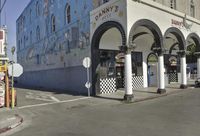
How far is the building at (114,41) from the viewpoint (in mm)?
19250

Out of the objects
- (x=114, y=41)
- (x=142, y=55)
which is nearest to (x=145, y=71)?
(x=142, y=55)

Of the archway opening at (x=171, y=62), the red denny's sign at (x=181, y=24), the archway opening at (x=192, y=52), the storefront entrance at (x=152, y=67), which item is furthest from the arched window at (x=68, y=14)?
the archway opening at (x=192, y=52)

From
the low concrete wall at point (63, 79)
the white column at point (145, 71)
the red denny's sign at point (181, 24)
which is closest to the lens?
the red denny's sign at point (181, 24)

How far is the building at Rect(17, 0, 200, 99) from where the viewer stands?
1925 centimetres

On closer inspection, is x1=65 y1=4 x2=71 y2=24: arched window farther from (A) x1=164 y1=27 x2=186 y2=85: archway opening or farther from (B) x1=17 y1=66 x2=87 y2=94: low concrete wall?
(A) x1=164 y1=27 x2=186 y2=85: archway opening

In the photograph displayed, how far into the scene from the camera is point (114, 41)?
933 inches

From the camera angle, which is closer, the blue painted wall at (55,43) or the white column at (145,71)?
the blue painted wall at (55,43)

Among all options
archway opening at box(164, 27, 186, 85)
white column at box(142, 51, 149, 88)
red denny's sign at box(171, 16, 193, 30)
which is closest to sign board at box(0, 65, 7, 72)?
white column at box(142, 51, 149, 88)

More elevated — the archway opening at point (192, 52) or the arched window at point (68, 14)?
the arched window at point (68, 14)

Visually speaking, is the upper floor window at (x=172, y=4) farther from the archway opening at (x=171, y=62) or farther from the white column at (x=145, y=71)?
the white column at (x=145, y=71)

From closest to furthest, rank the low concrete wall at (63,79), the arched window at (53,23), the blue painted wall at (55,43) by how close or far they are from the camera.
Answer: the blue painted wall at (55,43)
the low concrete wall at (63,79)
the arched window at (53,23)

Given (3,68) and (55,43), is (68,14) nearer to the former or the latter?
(55,43)

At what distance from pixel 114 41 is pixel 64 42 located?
6547 mm

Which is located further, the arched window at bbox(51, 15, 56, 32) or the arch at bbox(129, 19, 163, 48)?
the arched window at bbox(51, 15, 56, 32)
